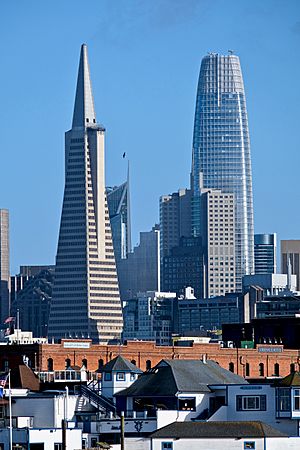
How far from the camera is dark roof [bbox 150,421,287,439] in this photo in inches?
3952

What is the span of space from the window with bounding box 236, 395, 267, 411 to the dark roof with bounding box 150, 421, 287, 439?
5.98m

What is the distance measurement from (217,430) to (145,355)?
7398cm

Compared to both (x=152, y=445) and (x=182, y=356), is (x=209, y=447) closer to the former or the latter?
(x=152, y=445)

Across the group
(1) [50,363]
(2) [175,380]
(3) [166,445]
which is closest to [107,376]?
(2) [175,380]

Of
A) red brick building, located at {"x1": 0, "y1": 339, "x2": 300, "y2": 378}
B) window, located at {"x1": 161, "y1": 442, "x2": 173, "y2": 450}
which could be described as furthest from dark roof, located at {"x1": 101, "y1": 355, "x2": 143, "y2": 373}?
red brick building, located at {"x1": 0, "y1": 339, "x2": 300, "y2": 378}

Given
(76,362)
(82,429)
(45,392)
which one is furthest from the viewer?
(76,362)

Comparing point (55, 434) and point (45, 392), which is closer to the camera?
point (55, 434)

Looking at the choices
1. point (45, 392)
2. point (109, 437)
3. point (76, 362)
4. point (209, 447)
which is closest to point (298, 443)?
point (209, 447)

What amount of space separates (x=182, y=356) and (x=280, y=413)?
6852cm

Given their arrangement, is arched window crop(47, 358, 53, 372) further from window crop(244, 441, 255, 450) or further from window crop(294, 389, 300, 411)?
window crop(244, 441, 255, 450)

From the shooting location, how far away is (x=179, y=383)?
113 metres

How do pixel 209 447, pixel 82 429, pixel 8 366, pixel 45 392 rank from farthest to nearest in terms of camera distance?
pixel 8 366 → pixel 45 392 → pixel 82 429 → pixel 209 447

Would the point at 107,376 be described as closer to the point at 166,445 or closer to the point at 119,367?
the point at 119,367

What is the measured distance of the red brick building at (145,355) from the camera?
164 metres
